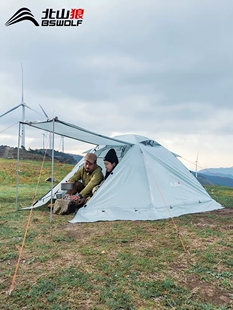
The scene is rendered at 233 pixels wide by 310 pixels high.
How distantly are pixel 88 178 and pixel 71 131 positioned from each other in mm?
1575

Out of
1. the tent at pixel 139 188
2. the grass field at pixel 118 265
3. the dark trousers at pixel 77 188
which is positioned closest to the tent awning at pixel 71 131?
the tent at pixel 139 188

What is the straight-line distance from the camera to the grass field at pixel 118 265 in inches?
109

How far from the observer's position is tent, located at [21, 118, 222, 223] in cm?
624

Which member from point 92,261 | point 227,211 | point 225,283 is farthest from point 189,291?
point 227,211

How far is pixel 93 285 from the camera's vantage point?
304 cm

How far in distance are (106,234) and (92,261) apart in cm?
127

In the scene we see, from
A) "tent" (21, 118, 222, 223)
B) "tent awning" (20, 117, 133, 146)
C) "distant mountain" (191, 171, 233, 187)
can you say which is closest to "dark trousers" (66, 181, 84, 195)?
"tent" (21, 118, 222, 223)

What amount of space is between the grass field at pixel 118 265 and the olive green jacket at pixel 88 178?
3.97 feet

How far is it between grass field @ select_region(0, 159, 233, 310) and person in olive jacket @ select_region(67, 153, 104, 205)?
110 cm

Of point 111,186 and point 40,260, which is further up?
point 111,186

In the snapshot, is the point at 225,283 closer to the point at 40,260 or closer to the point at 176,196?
the point at 40,260

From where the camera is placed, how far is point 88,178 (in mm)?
7508

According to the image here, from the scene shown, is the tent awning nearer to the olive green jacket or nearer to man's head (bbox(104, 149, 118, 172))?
man's head (bbox(104, 149, 118, 172))

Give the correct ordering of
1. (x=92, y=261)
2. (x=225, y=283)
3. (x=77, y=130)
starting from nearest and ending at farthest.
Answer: (x=225, y=283) < (x=92, y=261) < (x=77, y=130)
